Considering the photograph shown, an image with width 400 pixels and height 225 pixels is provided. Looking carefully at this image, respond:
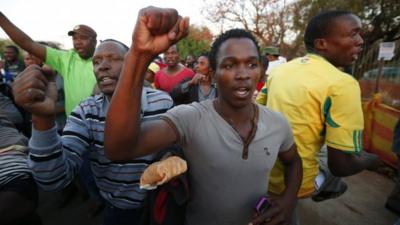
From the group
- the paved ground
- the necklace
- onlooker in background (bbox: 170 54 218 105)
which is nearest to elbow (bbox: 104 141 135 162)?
the necklace

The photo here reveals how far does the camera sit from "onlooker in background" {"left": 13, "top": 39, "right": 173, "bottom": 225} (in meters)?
1.14

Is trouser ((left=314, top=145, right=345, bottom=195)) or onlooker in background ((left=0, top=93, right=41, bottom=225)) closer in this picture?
onlooker in background ((left=0, top=93, right=41, bottom=225))

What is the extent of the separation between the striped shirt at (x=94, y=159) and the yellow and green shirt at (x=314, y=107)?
74 centimetres

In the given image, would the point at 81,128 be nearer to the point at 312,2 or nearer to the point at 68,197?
the point at 68,197

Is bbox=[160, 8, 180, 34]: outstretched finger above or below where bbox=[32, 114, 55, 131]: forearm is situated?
above

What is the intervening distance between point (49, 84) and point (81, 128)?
400mm

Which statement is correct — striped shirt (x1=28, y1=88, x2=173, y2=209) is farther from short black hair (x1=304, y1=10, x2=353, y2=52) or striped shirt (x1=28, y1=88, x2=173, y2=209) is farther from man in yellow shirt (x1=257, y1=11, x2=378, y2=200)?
short black hair (x1=304, y1=10, x2=353, y2=52)

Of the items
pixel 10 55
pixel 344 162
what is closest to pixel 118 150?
pixel 344 162

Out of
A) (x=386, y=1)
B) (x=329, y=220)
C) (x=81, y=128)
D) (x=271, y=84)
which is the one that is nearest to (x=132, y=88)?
(x=81, y=128)

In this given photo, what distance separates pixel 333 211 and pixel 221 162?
2.78 metres

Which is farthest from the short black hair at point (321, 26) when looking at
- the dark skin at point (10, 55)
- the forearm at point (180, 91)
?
the dark skin at point (10, 55)

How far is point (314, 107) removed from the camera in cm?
161

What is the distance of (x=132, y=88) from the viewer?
956 mm

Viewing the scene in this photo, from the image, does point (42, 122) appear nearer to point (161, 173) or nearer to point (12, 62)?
point (161, 173)
